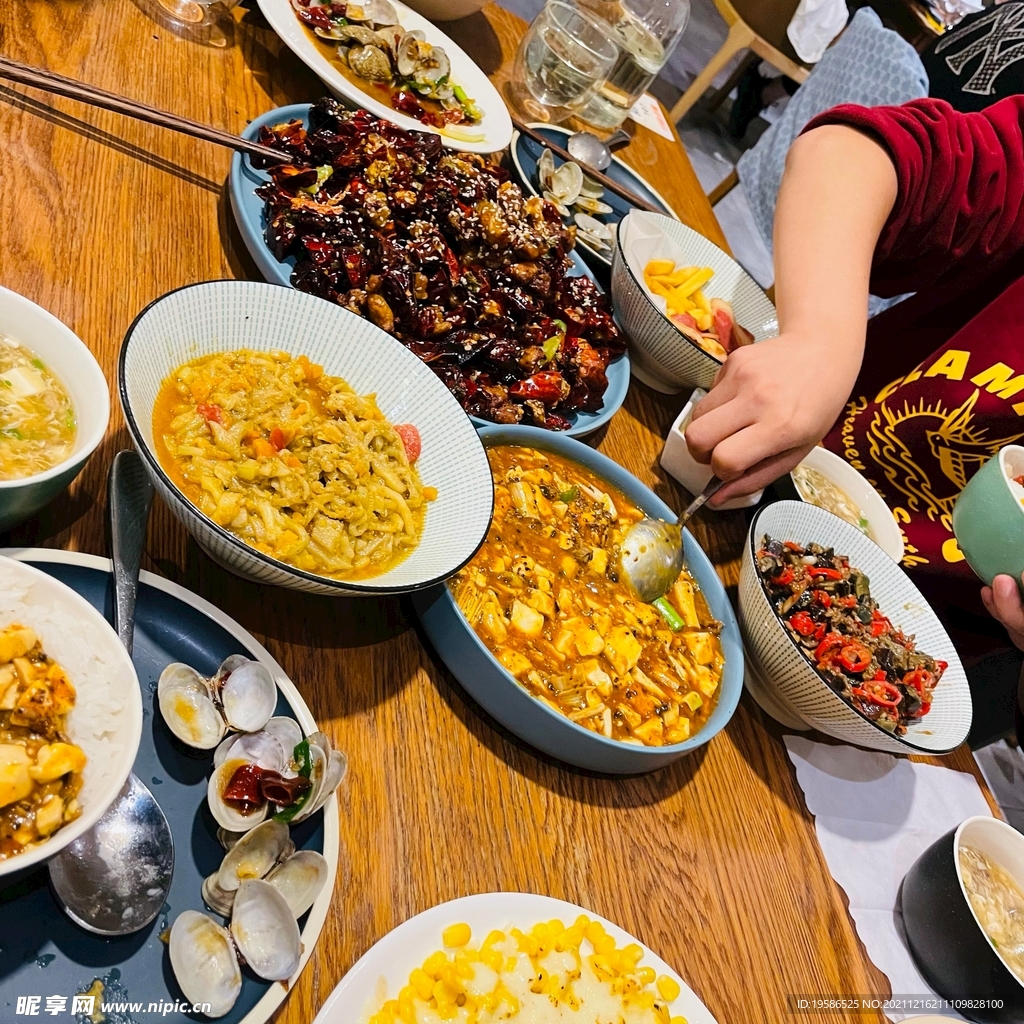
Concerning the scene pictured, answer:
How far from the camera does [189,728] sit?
1100 mm

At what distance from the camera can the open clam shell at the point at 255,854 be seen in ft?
3.34

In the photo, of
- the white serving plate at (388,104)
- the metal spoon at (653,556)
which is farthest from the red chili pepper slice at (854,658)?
the white serving plate at (388,104)

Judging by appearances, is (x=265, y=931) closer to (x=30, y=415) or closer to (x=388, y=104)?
(x=30, y=415)

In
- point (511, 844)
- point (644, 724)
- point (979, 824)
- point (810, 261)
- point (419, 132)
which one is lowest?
point (511, 844)

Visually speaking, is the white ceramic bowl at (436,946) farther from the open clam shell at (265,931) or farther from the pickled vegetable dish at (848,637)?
the pickled vegetable dish at (848,637)

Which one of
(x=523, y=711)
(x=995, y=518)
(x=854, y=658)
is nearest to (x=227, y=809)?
(x=523, y=711)

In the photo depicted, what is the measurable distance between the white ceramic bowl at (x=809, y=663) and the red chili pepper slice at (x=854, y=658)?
17cm

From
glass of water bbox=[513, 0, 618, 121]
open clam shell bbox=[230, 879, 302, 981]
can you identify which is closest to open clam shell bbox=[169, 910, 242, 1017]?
open clam shell bbox=[230, 879, 302, 981]

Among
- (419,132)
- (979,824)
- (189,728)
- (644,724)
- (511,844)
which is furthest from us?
(419,132)

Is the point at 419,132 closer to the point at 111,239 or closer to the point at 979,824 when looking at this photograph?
the point at 111,239

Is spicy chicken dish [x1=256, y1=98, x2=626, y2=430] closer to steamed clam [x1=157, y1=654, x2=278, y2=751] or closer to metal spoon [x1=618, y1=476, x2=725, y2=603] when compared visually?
metal spoon [x1=618, y1=476, x2=725, y2=603]

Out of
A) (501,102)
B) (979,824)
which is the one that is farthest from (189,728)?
(501,102)

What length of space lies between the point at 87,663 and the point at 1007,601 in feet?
7.19

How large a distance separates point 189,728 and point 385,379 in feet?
2.75
